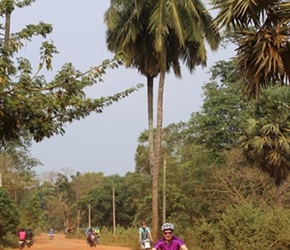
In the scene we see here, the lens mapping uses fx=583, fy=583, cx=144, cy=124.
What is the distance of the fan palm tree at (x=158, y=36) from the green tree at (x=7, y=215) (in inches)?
552

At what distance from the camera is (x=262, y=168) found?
2650 cm

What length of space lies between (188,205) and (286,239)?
65.8 ft

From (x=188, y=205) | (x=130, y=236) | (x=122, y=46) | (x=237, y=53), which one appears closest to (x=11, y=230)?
(x=130, y=236)

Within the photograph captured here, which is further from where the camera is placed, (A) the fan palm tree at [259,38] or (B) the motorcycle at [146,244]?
(B) the motorcycle at [146,244]

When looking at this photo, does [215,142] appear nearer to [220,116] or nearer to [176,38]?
[220,116]

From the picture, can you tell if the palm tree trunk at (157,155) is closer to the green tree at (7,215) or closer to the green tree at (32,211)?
the green tree at (7,215)

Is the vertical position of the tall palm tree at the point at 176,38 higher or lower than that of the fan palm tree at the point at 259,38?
higher

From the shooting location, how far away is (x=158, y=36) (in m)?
26.4

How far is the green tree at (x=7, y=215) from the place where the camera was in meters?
38.5

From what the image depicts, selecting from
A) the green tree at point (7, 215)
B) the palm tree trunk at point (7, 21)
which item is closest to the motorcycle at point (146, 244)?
the palm tree trunk at point (7, 21)

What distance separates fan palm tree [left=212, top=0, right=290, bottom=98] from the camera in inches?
428

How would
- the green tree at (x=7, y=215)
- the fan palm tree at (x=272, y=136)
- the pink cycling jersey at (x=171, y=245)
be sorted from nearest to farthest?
the pink cycling jersey at (x=171, y=245) → the fan palm tree at (x=272, y=136) → the green tree at (x=7, y=215)

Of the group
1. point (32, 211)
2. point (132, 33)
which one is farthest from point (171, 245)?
point (32, 211)

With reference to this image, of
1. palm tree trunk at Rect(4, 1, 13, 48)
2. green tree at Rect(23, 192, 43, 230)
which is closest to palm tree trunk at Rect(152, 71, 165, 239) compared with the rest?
palm tree trunk at Rect(4, 1, 13, 48)
